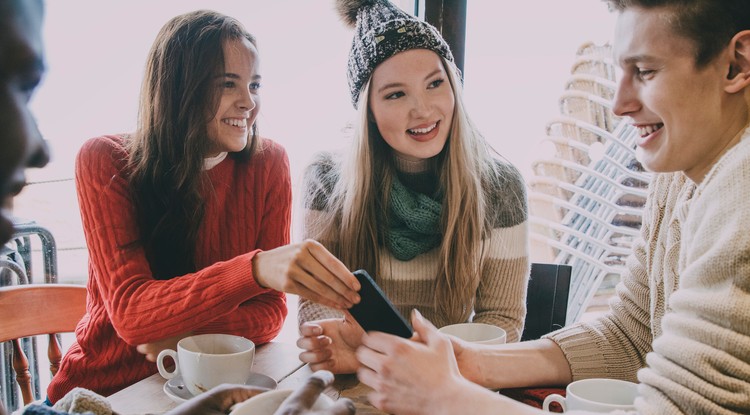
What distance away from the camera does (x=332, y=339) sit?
124 cm

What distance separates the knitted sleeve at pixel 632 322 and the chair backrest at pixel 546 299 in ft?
1.28

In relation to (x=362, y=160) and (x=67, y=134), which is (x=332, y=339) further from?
(x=67, y=134)

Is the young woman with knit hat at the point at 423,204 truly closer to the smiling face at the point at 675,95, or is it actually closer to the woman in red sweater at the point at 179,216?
the woman in red sweater at the point at 179,216

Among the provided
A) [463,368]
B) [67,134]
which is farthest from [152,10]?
[463,368]

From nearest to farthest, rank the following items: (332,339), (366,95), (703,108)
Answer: (703,108), (332,339), (366,95)

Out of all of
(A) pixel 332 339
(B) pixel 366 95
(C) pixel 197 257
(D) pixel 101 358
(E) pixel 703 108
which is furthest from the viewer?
(B) pixel 366 95

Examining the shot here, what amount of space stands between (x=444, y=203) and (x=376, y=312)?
718 millimetres

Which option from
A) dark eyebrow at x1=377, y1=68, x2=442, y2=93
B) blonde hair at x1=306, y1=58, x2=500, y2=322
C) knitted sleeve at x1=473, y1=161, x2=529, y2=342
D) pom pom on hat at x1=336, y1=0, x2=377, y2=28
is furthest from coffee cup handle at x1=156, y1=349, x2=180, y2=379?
pom pom on hat at x1=336, y1=0, x2=377, y2=28

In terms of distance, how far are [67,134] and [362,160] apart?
1.08 meters

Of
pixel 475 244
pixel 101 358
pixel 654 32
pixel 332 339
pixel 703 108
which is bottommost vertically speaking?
pixel 101 358

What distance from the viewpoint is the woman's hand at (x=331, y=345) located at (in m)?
1.15

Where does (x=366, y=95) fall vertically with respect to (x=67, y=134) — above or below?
above

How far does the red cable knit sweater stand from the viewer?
4.17 feet

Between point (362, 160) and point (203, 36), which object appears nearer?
point (203, 36)
